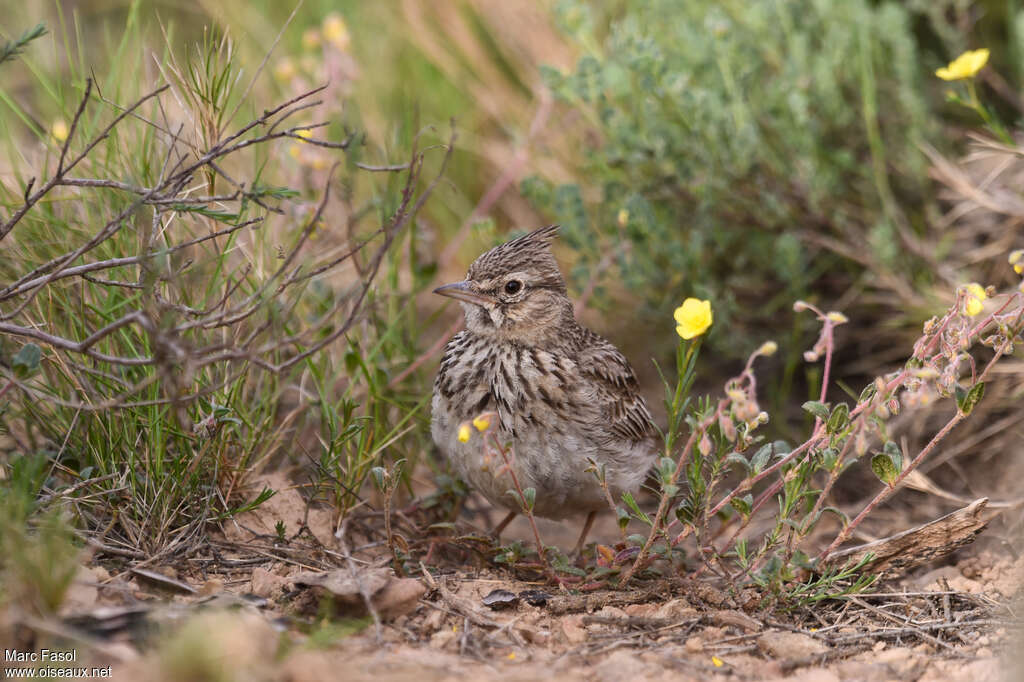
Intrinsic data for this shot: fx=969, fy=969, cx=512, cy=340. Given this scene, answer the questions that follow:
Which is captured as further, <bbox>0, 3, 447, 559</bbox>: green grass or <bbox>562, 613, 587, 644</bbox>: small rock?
<bbox>562, 613, 587, 644</bbox>: small rock

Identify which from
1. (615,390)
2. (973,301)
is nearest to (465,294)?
(615,390)

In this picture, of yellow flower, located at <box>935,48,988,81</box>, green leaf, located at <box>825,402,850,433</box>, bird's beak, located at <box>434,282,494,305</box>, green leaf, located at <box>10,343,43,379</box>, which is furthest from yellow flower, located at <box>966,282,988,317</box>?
green leaf, located at <box>10,343,43,379</box>

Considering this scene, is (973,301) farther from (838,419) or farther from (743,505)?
(743,505)

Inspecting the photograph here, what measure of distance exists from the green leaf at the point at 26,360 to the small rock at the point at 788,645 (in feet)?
8.09

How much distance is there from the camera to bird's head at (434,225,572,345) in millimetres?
4090

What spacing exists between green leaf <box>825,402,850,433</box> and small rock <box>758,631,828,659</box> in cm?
69

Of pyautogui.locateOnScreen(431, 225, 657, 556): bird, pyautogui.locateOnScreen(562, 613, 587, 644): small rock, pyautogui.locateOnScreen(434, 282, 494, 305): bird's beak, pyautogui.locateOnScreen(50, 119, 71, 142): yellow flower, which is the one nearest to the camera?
pyautogui.locateOnScreen(562, 613, 587, 644): small rock

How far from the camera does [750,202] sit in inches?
208

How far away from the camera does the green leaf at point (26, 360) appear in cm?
293

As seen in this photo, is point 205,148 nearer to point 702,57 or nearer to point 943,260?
point 702,57

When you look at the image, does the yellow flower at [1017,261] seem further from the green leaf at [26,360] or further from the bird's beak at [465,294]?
the green leaf at [26,360]

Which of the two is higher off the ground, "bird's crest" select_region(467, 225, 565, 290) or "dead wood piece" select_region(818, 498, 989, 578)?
"bird's crest" select_region(467, 225, 565, 290)

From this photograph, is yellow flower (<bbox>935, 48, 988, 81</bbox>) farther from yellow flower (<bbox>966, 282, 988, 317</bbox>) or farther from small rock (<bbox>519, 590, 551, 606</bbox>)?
small rock (<bbox>519, 590, 551, 606</bbox>)

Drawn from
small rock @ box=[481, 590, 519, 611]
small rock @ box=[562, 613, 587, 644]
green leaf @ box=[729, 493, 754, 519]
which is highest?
green leaf @ box=[729, 493, 754, 519]
